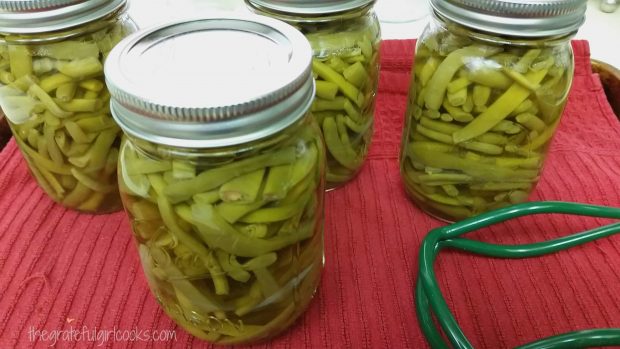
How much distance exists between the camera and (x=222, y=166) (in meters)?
0.36

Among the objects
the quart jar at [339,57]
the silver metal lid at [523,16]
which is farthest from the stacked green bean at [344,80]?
the silver metal lid at [523,16]

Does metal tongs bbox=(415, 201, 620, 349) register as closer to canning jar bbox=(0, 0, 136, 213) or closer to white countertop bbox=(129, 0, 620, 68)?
canning jar bbox=(0, 0, 136, 213)

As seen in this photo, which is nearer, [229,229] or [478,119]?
[229,229]

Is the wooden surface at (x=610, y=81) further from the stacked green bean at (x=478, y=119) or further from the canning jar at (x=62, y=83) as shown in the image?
the canning jar at (x=62, y=83)

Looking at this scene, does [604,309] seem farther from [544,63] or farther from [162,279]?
[162,279]

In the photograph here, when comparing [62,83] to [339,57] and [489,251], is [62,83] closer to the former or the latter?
[339,57]

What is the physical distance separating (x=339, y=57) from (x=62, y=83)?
0.87 feet

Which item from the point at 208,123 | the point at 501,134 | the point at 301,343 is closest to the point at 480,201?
the point at 501,134

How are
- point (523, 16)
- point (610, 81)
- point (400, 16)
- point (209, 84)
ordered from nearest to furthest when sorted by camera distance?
point (209, 84), point (523, 16), point (610, 81), point (400, 16)

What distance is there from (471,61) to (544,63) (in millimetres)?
66

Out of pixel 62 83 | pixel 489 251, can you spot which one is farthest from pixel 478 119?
pixel 62 83

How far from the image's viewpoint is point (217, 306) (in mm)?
415

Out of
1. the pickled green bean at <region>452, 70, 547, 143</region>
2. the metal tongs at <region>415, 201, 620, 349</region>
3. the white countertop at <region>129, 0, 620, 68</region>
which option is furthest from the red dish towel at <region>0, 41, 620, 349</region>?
the white countertop at <region>129, 0, 620, 68</region>

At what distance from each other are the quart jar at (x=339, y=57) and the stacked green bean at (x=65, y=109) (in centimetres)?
17
